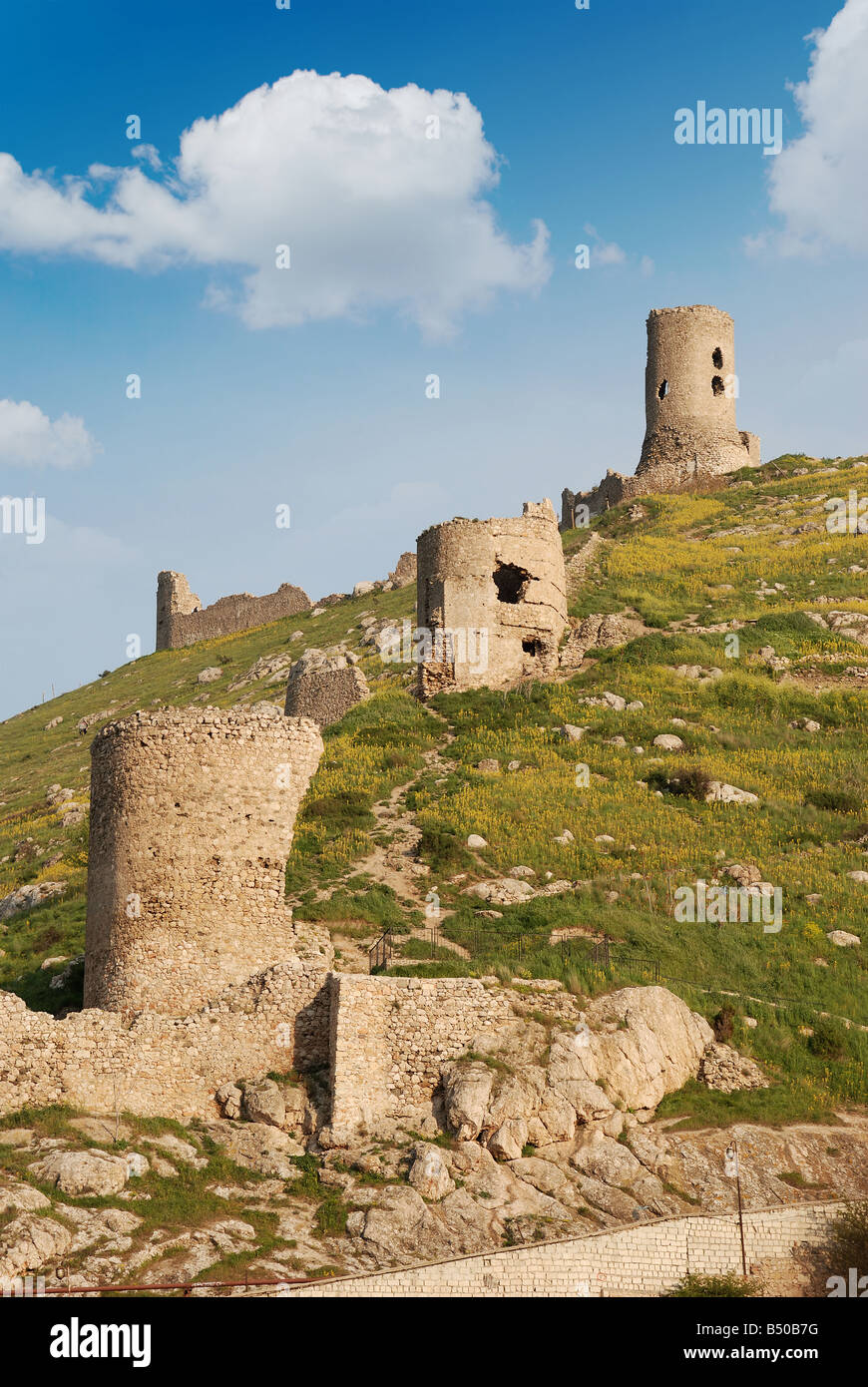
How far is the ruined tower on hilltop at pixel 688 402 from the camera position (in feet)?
232

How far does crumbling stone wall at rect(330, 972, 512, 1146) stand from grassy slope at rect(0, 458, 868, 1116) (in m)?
1.98

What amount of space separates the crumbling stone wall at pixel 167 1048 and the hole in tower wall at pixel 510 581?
19.8m

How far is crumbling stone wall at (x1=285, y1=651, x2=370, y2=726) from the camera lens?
44406 millimetres

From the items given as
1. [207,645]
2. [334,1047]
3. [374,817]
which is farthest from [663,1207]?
[207,645]

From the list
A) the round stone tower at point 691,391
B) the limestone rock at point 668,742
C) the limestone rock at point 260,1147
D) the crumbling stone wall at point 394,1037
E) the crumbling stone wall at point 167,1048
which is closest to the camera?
the limestone rock at point 260,1147

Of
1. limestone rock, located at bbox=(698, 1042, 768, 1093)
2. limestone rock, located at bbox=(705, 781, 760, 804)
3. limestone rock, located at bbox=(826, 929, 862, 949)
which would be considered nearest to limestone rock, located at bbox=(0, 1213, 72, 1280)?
limestone rock, located at bbox=(698, 1042, 768, 1093)

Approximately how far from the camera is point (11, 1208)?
20016mm

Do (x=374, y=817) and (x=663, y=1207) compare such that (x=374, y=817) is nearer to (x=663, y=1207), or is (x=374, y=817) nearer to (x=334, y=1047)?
(x=334, y=1047)

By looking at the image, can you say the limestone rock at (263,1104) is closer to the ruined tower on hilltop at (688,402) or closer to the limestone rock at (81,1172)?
the limestone rock at (81,1172)

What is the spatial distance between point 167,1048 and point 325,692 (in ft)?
72.0

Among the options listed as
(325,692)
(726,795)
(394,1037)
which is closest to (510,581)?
(325,692)

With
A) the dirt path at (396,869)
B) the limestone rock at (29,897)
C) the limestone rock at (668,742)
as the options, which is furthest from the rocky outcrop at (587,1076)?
the limestone rock at (29,897)

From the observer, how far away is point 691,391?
71188 millimetres
